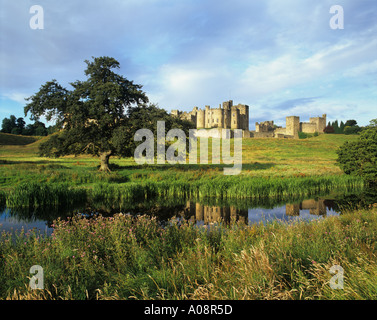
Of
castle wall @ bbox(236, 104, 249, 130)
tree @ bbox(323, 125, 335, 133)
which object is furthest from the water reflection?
tree @ bbox(323, 125, 335, 133)

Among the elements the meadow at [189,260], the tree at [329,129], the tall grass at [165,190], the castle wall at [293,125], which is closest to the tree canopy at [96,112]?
the tall grass at [165,190]

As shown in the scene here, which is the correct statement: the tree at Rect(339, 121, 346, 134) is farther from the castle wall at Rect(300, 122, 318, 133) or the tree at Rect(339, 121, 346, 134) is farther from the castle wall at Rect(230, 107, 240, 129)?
the castle wall at Rect(230, 107, 240, 129)

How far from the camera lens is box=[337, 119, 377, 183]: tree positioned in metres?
24.4

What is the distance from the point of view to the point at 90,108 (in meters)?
23.8

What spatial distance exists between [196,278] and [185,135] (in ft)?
74.5

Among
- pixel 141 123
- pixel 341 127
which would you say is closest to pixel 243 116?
pixel 341 127

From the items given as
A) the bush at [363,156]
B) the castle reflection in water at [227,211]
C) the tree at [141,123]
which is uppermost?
the tree at [141,123]

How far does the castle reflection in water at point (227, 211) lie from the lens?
1315cm

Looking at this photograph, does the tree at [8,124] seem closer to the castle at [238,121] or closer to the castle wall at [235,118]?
the castle at [238,121]

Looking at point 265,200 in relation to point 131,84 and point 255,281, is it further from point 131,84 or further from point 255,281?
point 131,84

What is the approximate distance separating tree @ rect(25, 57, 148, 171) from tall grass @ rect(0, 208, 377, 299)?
16318mm

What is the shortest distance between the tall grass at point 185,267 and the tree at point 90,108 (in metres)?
16.3

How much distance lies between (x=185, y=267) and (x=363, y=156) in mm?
25777
